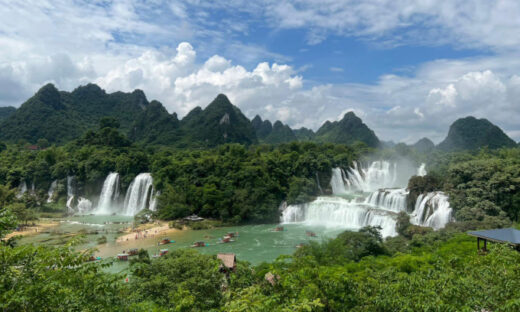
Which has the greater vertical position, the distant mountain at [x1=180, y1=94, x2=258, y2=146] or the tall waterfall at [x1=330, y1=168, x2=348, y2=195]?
the distant mountain at [x1=180, y1=94, x2=258, y2=146]

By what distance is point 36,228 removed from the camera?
995 inches

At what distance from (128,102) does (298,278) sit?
9040cm

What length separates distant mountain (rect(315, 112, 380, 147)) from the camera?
73.5 m

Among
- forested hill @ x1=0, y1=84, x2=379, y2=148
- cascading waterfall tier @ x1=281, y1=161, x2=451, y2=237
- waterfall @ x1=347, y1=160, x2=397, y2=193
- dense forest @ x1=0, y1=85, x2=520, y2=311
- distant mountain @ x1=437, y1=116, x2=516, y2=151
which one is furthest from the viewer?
forested hill @ x1=0, y1=84, x2=379, y2=148

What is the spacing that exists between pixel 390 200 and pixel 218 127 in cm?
4990

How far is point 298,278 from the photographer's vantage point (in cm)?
561

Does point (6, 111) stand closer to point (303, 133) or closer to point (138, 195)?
point (138, 195)

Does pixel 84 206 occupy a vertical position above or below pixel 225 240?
above

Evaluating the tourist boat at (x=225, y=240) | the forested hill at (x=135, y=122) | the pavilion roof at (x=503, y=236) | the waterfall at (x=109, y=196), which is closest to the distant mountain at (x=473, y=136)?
the forested hill at (x=135, y=122)

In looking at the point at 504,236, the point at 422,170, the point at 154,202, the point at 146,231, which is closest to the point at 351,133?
the point at 422,170

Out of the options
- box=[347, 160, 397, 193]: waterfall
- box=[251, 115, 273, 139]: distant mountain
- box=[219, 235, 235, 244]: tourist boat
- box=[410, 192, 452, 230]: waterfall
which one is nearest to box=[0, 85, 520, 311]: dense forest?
box=[410, 192, 452, 230]: waterfall

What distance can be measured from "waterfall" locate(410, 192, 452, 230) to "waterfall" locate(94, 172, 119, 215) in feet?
97.9

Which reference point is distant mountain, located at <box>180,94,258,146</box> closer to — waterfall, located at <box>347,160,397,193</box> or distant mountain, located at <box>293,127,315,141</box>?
distant mountain, located at <box>293,127,315,141</box>

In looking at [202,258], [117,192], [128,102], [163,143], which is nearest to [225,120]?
[163,143]
